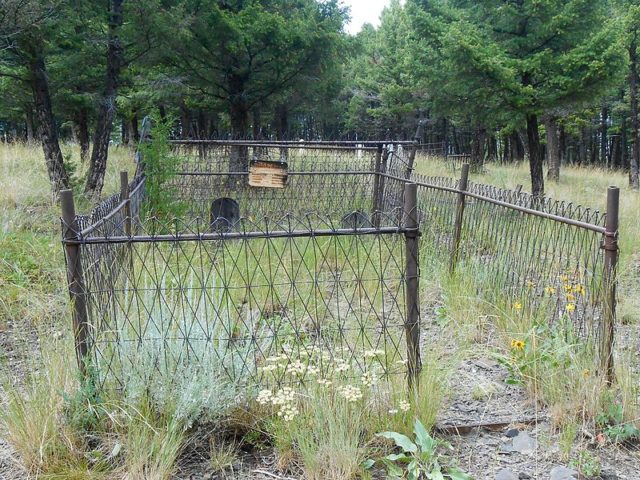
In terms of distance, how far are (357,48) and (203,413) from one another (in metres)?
11.5

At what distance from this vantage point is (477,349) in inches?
145

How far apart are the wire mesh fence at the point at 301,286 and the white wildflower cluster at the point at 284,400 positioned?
0.47 ft

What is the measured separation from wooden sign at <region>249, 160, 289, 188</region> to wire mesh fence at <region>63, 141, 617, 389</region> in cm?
9

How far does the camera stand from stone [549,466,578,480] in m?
2.41

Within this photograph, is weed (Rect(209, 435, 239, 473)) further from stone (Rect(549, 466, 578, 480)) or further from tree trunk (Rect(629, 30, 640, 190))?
tree trunk (Rect(629, 30, 640, 190))

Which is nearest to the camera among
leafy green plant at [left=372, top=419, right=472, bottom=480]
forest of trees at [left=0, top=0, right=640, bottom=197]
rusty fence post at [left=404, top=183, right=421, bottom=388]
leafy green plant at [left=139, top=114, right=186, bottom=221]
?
leafy green plant at [left=372, top=419, right=472, bottom=480]

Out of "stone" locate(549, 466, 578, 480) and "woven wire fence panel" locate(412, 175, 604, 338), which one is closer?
"stone" locate(549, 466, 578, 480)

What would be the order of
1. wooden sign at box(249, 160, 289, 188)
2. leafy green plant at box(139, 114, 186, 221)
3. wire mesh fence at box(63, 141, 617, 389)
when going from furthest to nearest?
wooden sign at box(249, 160, 289, 188) < leafy green plant at box(139, 114, 186, 221) < wire mesh fence at box(63, 141, 617, 389)

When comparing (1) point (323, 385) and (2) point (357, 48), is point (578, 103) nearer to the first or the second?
(2) point (357, 48)

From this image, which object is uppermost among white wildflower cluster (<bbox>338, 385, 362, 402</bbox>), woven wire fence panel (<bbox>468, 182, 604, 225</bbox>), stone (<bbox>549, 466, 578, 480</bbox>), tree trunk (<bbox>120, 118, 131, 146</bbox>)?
tree trunk (<bbox>120, 118, 131, 146</bbox>)

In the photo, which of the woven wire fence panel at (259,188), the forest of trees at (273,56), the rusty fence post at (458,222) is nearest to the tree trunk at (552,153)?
the forest of trees at (273,56)

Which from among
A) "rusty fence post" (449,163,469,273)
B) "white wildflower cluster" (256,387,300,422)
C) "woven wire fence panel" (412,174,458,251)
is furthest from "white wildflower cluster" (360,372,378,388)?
"woven wire fence panel" (412,174,458,251)

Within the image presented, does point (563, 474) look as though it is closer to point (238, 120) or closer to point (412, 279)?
point (412, 279)

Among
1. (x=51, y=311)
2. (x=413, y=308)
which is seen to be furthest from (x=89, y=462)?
(x=51, y=311)
